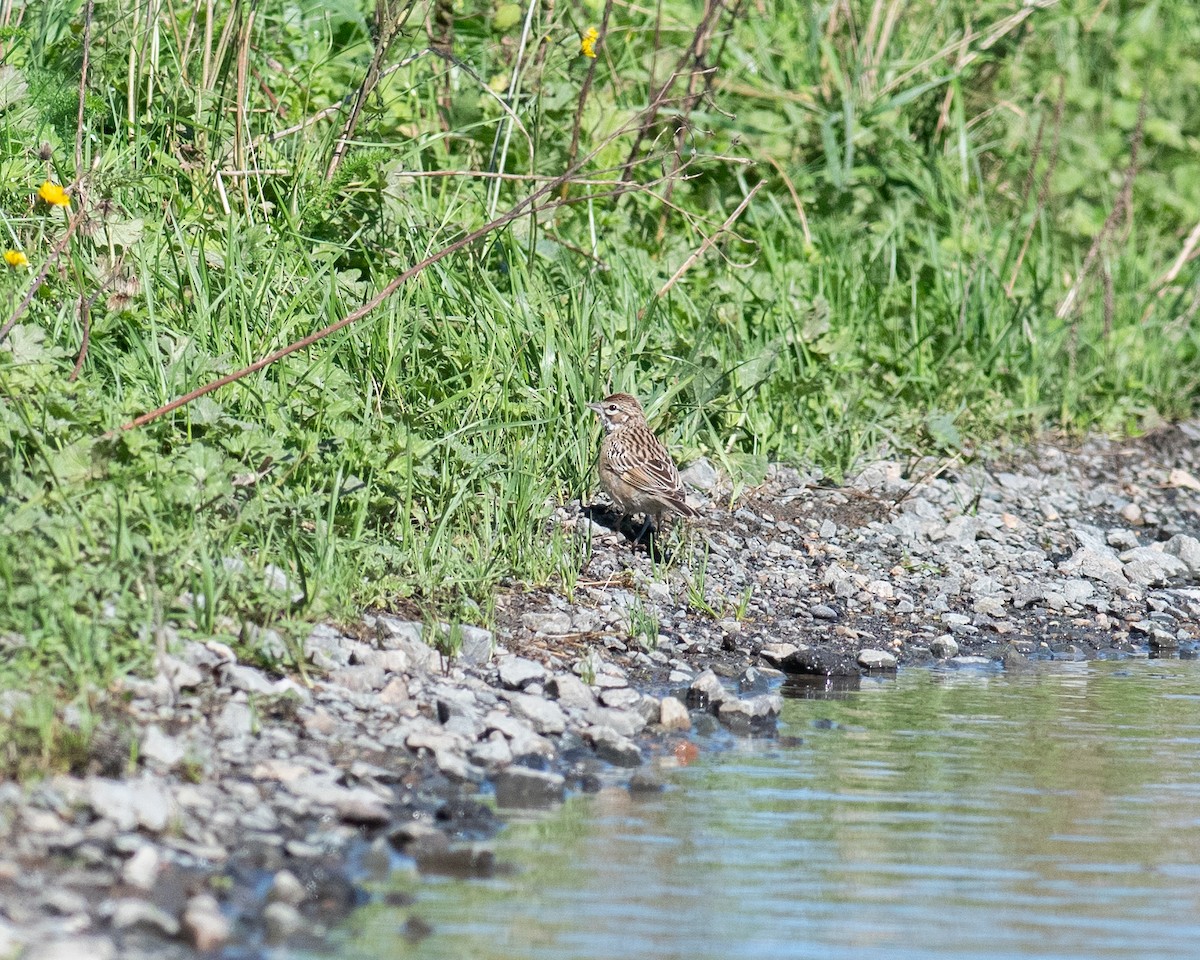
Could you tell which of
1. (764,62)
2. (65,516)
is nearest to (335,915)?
(65,516)

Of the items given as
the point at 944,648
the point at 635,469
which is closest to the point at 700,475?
the point at 635,469

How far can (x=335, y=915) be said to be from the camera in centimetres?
395

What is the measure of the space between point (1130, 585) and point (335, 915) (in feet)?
17.3

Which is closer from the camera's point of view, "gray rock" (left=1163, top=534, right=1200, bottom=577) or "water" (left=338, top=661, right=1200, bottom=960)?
"water" (left=338, top=661, right=1200, bottom=960)

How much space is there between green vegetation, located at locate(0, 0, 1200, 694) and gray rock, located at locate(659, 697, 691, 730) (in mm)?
854

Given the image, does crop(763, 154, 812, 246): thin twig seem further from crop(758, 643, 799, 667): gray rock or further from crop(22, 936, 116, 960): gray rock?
crop(22, 936, 116, 960): gray rock

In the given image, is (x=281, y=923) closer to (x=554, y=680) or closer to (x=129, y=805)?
(x=129, y=805)

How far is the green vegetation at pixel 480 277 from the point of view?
19.1ft

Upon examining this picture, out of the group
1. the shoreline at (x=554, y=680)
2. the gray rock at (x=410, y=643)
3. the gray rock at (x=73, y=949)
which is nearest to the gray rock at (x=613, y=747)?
the shoreline at (x=554, y=680)

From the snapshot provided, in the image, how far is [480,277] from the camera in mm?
8055

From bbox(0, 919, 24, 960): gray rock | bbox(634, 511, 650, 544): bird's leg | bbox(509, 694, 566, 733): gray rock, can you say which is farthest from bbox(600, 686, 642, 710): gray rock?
bbox(0, 919, 24, 960): gray rock

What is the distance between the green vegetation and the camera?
19.1ft

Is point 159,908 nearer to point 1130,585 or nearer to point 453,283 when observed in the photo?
point 453,283

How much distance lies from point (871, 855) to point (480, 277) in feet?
13.9
